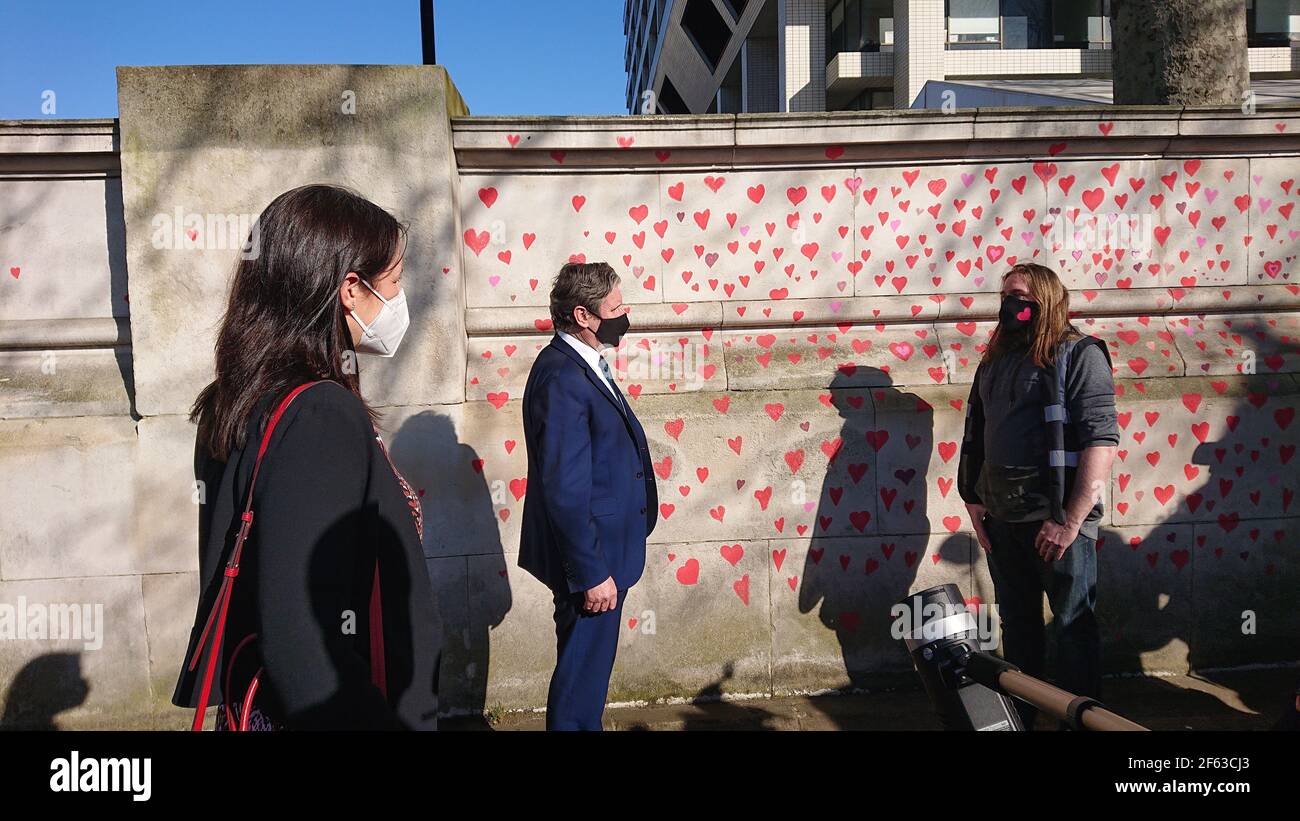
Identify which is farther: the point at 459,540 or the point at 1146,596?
the point at 1146,596

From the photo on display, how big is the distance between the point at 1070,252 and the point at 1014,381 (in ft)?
5.24

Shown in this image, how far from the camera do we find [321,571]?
153 cm

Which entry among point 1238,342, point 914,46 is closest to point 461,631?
point 1238,342

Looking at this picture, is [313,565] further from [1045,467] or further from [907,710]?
[907,710]

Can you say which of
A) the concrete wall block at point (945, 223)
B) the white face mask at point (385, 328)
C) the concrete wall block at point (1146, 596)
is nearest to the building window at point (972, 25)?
the concrete wall block at point (945, 223)

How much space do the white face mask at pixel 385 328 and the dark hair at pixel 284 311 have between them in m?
0.11

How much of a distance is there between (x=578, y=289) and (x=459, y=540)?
1.65 metres

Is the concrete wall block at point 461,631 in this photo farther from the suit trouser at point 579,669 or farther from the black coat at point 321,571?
the black coat at point 321,571

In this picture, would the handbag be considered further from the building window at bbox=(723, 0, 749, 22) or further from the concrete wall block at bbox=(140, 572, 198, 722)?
the building window at bbox=(723, 0, 749, 22)

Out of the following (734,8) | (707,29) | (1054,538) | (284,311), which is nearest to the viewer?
(284,311)

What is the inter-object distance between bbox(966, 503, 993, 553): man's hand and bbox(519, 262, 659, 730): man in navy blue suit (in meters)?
1.59

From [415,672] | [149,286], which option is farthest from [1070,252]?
[149,286]

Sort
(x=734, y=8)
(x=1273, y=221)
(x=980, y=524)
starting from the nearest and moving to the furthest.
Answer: (x=980, y=524)
(x=1273, y=221)
(x=734, y=8)
